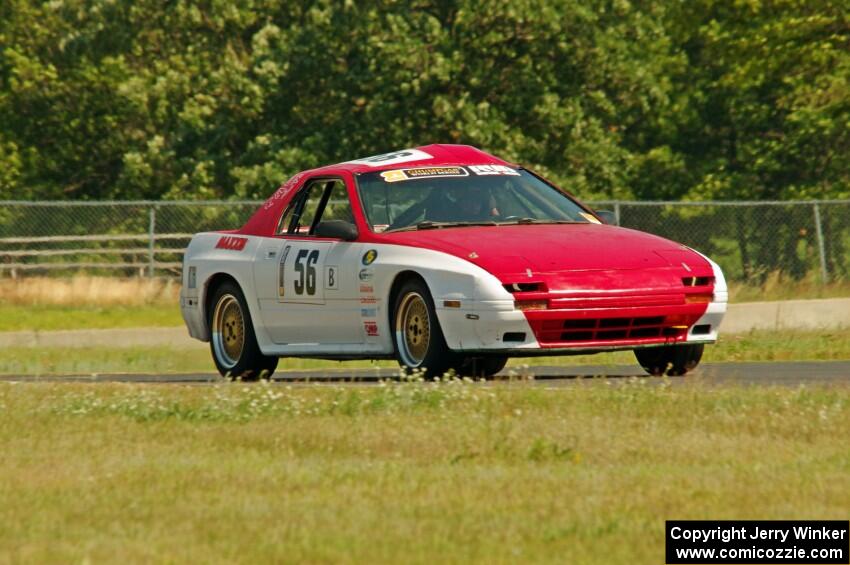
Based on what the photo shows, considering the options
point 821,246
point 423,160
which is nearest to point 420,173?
point 423,160

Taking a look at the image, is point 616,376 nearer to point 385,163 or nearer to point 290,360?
point 385,163

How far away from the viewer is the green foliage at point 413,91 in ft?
108

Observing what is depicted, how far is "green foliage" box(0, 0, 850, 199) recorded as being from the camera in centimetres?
3303

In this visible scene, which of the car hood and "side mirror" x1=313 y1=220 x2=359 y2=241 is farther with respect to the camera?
"side mirror" x1=313 y1=220 x2=359 y2=241

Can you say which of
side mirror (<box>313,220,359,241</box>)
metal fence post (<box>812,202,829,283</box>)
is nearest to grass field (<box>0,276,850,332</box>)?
metal fence post (<box>812,202,829,283</box>)

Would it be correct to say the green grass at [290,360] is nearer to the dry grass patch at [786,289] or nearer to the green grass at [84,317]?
the green grass at [84,317]

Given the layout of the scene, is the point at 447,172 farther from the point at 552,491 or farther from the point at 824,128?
the point at 824,128

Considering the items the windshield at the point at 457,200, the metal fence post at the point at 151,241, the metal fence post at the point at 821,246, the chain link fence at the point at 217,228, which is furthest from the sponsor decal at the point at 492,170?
the metal fence post at the point at 151,241

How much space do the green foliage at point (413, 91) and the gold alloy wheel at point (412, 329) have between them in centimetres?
1990

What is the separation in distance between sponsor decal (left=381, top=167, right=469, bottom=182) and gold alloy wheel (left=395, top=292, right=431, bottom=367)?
54.4 inches

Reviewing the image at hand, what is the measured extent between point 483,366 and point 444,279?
1206 millimetres

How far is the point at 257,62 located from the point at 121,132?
16.1ft

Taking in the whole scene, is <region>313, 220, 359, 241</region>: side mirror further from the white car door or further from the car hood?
the car hood

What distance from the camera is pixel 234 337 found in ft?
46.0
